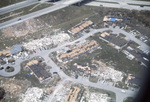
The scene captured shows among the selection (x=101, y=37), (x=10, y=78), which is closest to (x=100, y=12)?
(x=101, y=37)

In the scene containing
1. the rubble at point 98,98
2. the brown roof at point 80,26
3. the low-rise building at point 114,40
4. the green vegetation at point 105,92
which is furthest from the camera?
the brown roof at point 80,26

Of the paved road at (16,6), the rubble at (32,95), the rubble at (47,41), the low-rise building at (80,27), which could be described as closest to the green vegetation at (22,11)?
the paved road at (16,6)

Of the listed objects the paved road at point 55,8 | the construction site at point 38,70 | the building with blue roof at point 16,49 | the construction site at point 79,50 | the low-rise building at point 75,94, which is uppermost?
the paved road at point 55,8

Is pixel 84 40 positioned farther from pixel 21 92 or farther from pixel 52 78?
pixel 21 92

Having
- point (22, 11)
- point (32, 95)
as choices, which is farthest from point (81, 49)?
point (22, 11)

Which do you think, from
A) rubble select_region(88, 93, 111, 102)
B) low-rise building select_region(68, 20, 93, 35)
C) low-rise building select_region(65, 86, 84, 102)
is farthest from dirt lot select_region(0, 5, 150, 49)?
rubble select_region(88, 93, 111, 102)

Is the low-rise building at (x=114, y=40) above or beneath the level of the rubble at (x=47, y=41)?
beneath

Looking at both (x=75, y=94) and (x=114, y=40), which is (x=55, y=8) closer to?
(x=114, y=40)

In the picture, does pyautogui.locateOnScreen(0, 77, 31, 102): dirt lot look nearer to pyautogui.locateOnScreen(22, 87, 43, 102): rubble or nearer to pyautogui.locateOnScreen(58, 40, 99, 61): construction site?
pyautogui.locateOnScreen(22, 87, 43, 102): rubble

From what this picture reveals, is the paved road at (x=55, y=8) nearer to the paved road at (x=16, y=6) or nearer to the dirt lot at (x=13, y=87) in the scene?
the paved road at (x=16, y=6)
